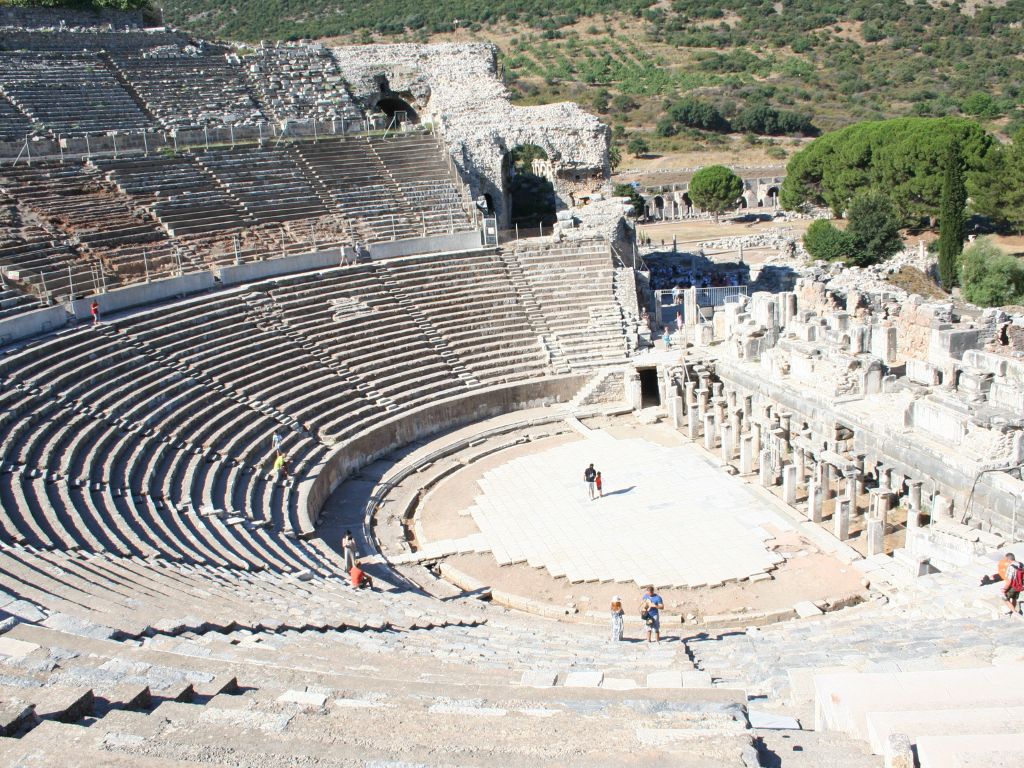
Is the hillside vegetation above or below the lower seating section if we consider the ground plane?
above

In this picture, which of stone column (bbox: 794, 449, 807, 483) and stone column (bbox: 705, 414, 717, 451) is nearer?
stone column (bbox: 794, 449, 807, 483)

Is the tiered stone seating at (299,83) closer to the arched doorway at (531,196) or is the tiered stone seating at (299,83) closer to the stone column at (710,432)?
the arched doorway at (531,196)

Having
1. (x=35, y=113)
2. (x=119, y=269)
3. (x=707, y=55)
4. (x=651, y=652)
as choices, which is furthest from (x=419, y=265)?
(x=707, y=55)

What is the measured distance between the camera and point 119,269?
24.3m

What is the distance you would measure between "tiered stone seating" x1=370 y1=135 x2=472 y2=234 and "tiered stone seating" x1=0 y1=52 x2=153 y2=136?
25.6ft

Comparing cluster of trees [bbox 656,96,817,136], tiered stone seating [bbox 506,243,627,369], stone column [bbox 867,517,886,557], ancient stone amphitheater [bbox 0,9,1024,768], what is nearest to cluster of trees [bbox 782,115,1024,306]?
ancient stone amphitheater [bbox 0,9,1024,768]

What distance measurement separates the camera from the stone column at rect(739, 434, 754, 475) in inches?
798

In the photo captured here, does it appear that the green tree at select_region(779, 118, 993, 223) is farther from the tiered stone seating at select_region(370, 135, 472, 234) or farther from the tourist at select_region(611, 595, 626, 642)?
the tourist at select_region(611, 595, 626, 642)

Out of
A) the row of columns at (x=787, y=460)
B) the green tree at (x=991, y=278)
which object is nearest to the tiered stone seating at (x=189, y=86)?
the row of columns at (x=787, y=460)

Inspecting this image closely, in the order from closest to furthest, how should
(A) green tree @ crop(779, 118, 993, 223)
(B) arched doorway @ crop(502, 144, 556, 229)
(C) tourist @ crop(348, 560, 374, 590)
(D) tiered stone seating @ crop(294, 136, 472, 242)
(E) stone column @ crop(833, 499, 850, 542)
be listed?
(C) tourist @ crop(348, 560, 374, 590) < (E) stone column @ crop(833, 499, 850, 542) < (D) tiered stone seating @ crop(294, 136, 472, 242) < (B) arched doorway @ crop(502, 144, 556, 229) < (A) green tree @ crop(779, 118, 993, 223)

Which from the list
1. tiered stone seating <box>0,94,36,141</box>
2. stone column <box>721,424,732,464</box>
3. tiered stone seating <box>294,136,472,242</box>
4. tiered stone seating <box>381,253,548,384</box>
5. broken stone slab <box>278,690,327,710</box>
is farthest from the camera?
tiered stone seating <box>294,136,472,242</box>

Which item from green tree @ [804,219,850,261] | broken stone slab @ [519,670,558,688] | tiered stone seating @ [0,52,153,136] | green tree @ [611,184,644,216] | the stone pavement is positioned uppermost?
tiered stone seating @ [0,52,153,136]

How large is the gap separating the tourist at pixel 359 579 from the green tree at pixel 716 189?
4605 centimetres

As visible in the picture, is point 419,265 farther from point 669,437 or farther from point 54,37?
point 54,37
